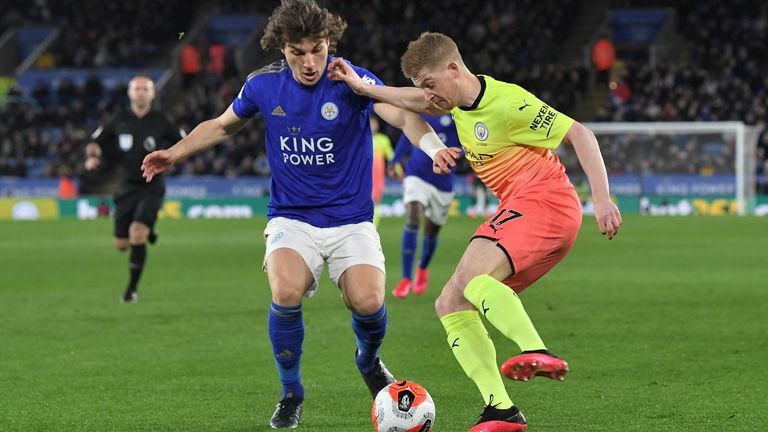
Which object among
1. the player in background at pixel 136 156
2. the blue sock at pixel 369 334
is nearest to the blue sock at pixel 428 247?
the player in background at pixel 136 156

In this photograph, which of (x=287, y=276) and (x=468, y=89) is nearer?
(x=468, y=89)

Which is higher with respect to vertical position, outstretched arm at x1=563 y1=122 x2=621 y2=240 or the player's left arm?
the player's left arm

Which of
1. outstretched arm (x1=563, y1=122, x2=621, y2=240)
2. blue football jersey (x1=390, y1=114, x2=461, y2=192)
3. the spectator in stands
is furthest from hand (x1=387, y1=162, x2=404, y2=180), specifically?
the spectator in stands

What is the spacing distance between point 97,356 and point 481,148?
3892mm

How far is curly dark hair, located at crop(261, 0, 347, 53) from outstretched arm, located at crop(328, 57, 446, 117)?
0.53 feet

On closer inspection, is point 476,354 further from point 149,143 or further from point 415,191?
point 149,143

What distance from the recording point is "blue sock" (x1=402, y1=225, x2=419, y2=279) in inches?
500

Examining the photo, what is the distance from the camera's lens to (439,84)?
5582mm

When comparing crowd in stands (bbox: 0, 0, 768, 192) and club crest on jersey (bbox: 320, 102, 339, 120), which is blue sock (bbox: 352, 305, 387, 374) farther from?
crowd in stands (bbox: 0, 0, 768, 192)

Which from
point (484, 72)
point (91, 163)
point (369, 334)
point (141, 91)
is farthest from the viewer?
point (484, 72)

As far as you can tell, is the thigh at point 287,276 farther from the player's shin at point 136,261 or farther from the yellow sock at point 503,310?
the player's shin at point 136,261

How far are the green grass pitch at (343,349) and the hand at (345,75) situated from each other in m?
1.70

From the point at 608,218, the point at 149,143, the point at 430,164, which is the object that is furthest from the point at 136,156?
the point at 608,218

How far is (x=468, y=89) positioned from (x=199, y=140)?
1.52 meters
